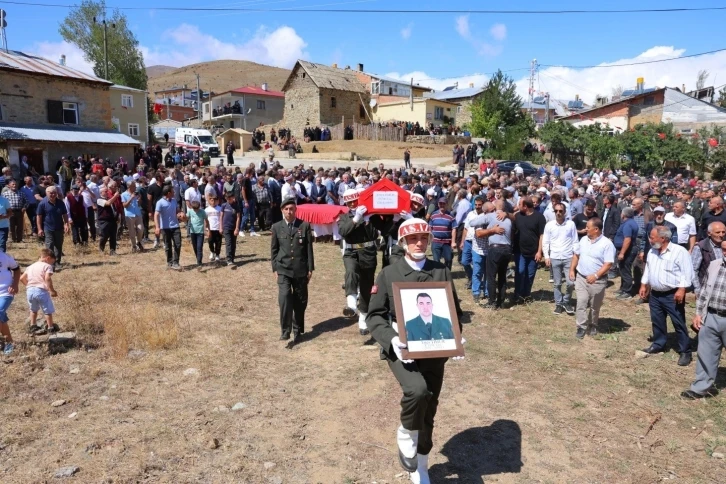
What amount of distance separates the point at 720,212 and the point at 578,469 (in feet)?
23.6

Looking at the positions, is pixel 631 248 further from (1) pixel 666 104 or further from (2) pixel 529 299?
(1) pixel 666 104

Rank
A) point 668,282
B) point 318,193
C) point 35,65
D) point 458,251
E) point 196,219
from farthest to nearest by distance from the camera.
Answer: point 35,65, point 318,193, point 458,251, point 196,219, point 668,282

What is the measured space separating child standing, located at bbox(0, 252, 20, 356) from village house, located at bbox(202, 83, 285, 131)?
53.6 metres

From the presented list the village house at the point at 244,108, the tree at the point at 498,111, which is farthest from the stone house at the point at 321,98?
the tree at the point at 498,111

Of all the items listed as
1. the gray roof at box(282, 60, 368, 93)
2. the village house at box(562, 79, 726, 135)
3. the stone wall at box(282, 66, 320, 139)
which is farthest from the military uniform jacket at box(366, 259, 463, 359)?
the gray roof at box(282, 60, 368, 93)

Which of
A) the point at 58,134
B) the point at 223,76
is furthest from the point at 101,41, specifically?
the point at 223,76

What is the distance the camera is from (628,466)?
14.7 ft

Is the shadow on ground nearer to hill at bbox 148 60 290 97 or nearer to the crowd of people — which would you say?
the crowd of people

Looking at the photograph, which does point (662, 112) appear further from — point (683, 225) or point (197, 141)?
point (683, 225)

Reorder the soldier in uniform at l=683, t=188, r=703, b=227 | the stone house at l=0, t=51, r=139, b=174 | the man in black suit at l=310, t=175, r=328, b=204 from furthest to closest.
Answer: the stone house at l=0, t=51, r=139, b=174
the man in black suit at l=310, t=175, r=328, b=204
the soldier in uniform at l=683, t=188, r=703, b=227

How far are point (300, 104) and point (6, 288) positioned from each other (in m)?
47.9

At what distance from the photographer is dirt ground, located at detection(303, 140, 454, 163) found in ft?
126

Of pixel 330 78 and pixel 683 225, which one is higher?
pixel 330 78

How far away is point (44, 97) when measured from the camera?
23.8m
